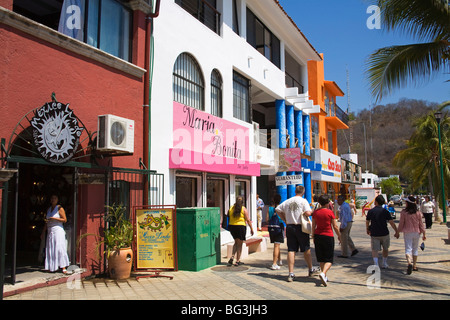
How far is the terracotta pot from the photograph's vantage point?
24.1 feet

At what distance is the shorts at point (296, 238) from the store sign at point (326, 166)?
52.6ft

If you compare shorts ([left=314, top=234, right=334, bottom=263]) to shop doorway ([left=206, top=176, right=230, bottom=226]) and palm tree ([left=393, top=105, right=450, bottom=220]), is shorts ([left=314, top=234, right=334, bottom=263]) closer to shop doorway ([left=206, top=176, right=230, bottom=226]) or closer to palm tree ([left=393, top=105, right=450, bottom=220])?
shop doorway ([left=206, top=176, right=230, bottom=226])

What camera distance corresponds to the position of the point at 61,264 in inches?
284

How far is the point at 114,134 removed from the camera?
302 inches

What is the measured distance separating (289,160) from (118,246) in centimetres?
1221

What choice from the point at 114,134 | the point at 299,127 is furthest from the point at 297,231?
the point at 299,127

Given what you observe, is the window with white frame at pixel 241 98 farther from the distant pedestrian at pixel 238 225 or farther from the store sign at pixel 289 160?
the distant pedestrian at pixel 238 225

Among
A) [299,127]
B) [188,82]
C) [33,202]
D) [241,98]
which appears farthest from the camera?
[299,127]

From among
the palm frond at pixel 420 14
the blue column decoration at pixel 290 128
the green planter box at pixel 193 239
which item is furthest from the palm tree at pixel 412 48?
the blue column decoration at pixel 290 128

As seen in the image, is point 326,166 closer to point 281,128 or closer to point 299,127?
point 299,127

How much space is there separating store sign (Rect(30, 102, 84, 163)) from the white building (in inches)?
103

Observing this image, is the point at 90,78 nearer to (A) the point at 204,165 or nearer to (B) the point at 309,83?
(A) the point at 204,165
